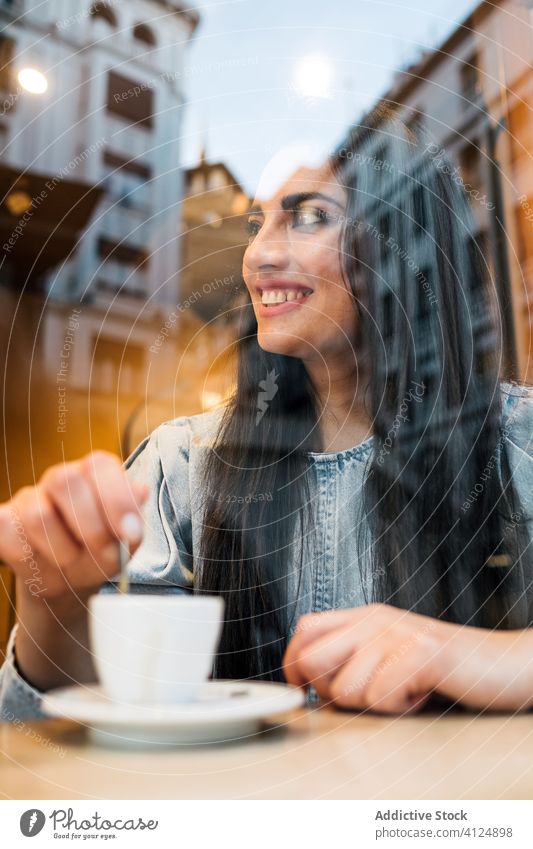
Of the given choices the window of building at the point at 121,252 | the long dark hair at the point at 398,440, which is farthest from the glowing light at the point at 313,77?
the window of building at the point at 121,252

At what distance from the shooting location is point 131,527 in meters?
0.34

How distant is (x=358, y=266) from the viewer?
1.48ft

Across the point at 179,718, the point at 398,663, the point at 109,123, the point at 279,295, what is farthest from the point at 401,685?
the point at 109,123

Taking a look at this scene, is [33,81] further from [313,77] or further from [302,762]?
[302,762]

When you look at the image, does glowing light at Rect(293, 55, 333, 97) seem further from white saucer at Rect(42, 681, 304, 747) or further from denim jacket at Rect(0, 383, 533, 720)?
white saucer at Rect(42, 681, 304, 747)

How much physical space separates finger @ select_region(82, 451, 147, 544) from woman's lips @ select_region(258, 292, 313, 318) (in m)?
0.14

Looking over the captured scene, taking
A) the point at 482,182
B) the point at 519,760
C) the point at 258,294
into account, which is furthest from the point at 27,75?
the point at 519,760

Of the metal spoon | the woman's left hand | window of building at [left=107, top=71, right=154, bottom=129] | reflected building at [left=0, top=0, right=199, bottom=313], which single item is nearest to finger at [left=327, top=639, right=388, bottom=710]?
the woman's left hand

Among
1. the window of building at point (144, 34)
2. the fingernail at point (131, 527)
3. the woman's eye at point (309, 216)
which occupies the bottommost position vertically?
the fingernail at point (131, 527)

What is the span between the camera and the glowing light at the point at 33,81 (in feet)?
1.41

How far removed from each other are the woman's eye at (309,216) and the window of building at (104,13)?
0.53 feet

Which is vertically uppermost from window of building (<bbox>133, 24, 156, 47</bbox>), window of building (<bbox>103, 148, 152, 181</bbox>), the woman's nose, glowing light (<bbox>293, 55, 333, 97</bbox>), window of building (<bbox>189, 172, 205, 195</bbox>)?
window of building (<bbox>133, 24, 156, 47</bbox>)

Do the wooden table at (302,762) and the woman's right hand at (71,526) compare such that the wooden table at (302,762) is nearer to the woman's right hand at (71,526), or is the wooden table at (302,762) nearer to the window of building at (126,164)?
the woman's right hand at (71,526)

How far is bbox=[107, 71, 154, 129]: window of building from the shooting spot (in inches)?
16.8
